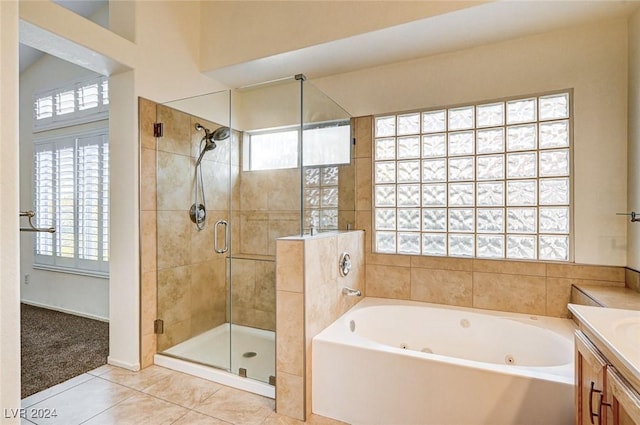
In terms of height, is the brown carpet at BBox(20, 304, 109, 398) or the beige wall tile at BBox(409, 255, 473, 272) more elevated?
the beige wall tile at BBox(409, 255, 473, 272)

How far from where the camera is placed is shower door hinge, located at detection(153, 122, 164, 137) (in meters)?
2.59

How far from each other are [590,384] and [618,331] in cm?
22

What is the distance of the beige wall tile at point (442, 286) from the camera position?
2.67 meters

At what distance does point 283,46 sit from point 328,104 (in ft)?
1.95

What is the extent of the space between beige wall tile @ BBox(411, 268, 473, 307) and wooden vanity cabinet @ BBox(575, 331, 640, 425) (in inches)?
52.1

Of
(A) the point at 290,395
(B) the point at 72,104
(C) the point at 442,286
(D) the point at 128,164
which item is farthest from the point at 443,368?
(B) the point at 72,104

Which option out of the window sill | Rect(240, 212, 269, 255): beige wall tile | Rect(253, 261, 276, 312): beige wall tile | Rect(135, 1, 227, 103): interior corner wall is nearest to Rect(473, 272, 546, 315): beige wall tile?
Rect(253, 261, 276, 312): beige wall tile

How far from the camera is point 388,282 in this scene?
2.93 metres

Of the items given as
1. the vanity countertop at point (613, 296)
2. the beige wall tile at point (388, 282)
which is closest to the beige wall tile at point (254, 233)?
the beige wall tile at point (388, 282)

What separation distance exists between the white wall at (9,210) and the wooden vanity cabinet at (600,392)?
193cm

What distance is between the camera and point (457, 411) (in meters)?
1.65

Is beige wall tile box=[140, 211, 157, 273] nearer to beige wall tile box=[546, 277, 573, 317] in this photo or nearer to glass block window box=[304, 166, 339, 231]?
glass block window box=[304, 166, 339, 231]

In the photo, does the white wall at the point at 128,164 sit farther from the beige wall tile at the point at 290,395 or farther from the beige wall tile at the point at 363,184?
the beige wall tile at the point at 363,184

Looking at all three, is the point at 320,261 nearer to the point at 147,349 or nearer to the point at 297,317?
the point at 297,317
